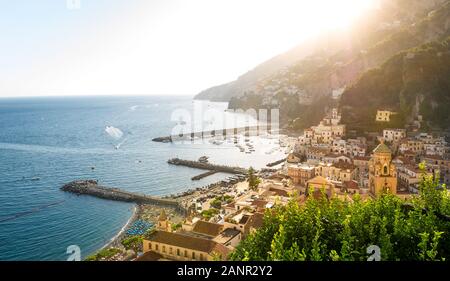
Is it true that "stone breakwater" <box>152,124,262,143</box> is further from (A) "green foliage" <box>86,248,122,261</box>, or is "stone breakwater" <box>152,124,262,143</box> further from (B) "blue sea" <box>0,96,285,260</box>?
(A) "green foliage" <box>86,248,122,261</box>

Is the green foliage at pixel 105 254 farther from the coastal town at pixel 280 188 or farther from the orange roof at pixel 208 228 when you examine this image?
the orange roof at pixel 208 228

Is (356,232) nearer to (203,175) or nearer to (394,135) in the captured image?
(203,175)

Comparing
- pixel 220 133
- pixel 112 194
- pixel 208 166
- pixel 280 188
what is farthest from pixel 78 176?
pixel 220 133

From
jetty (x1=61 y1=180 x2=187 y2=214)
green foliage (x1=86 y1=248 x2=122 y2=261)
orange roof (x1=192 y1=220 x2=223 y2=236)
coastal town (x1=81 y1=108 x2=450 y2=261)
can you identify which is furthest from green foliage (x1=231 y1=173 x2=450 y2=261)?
jetty (x1=61 y1=180 x2=187 y2=214)

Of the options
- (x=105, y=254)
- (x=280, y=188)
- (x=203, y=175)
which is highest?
(x=280, y=188)
